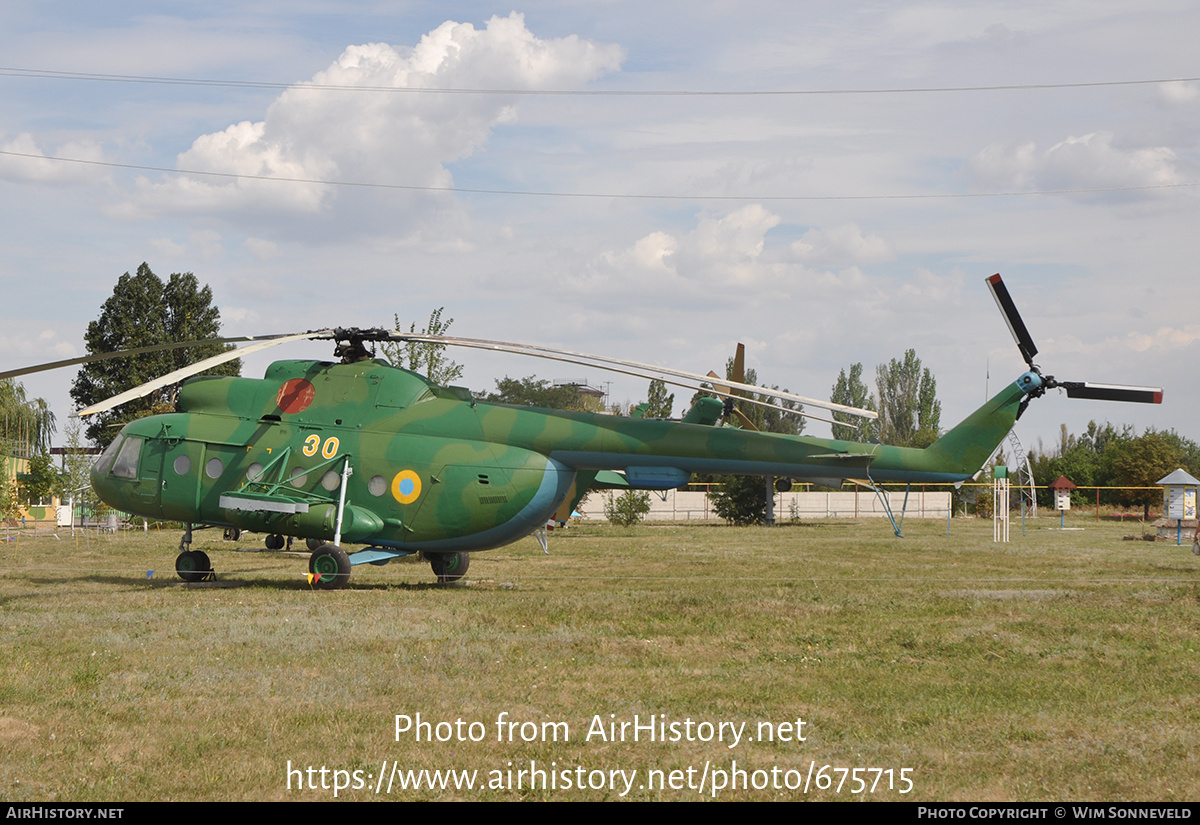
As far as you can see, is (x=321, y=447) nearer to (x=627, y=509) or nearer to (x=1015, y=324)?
(x=1015, y=324)

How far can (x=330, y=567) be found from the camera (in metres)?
19.2

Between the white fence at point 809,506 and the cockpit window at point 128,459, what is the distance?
38495mm

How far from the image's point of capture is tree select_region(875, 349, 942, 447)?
9506 centimetres

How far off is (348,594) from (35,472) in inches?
1908

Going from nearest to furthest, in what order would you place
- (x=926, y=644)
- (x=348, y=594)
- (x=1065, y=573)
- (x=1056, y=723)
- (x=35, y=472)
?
(x=1056, y=723) < (x=926, y=644) < (x=348, y=594) < (x=1065, y=573) < (x=35, y=472)

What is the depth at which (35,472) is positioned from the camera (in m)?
58.5

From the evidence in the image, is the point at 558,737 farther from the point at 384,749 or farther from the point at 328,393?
the point at 328,393

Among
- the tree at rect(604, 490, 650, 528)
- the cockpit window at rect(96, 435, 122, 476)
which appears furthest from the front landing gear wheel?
Answer: the tree at rect(604, 490, 650, 528)

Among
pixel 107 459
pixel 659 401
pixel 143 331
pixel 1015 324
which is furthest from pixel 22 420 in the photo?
pixel 1015 324

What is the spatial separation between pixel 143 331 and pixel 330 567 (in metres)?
56.5

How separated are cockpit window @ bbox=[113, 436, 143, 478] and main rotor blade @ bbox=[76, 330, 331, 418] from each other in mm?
2610

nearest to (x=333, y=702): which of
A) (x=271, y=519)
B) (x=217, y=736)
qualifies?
(x=217, y=736)

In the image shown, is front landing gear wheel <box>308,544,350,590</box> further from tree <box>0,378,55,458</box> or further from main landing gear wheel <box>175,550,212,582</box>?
tree <box>0,378,55,458</box>
